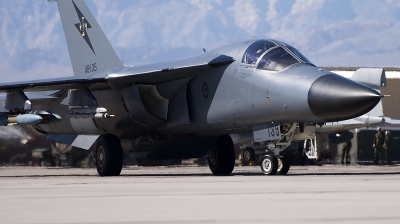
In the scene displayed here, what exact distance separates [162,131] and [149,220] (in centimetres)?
991

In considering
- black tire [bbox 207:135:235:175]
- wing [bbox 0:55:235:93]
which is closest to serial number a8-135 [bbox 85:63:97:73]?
wing [bbox 0:55:235:93]

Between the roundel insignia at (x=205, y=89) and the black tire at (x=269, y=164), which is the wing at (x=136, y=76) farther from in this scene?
the black tire at (x=269, y=164)

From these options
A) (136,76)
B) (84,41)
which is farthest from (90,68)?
(136,76)

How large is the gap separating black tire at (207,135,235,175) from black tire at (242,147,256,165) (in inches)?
387

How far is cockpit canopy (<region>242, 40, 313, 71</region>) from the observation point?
13367 mm

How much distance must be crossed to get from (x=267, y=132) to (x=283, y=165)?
0.91 metres

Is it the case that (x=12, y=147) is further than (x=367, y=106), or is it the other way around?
(x=12, y=147)

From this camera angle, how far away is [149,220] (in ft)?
18.5

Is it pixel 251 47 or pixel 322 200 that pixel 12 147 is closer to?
pixel 251 47

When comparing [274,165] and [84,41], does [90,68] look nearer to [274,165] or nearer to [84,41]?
[84,41]

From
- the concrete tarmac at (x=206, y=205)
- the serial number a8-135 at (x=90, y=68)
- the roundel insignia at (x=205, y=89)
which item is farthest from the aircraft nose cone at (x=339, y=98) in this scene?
the serial number a8-135 at (x=90, y=68)

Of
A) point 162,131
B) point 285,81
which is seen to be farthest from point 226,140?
point 285,81

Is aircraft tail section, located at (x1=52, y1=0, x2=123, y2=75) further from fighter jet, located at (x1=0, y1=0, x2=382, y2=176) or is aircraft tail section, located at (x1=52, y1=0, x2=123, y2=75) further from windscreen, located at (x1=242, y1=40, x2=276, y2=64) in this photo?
windscreen, located at (x1=242, y1=40, x2=276, y2=64)

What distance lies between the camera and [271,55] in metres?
13.5
